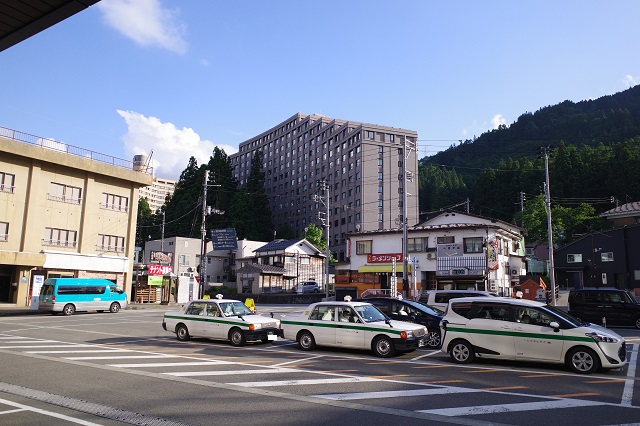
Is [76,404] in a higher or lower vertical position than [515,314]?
lower

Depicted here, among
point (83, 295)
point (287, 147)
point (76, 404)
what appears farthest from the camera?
point (287, 147)

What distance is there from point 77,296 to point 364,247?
87.4 feet

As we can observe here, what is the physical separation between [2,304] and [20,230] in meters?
5.92

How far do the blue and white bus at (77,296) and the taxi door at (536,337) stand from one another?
30104mm

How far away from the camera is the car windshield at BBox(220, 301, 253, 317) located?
1711cm

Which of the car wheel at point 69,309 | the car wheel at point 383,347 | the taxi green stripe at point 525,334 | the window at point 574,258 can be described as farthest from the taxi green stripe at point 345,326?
the window at point 574,258

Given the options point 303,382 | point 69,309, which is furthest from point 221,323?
point 69,309

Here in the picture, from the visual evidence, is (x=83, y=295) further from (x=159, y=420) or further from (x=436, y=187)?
(x=436, y=187)

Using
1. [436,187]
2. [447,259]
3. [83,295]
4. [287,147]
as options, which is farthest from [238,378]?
[287,147]

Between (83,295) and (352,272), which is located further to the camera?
(352,272)

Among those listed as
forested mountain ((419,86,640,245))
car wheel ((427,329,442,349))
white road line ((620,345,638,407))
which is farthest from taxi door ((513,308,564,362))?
forested mountain ((419,86,640,245))

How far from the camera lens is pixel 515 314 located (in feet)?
40.5

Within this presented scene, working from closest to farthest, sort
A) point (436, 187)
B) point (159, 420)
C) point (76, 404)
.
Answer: point (159, 420) < point (76, 404) < point (436, 187)

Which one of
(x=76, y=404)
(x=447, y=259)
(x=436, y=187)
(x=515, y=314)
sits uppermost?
(x=436, y=187)
